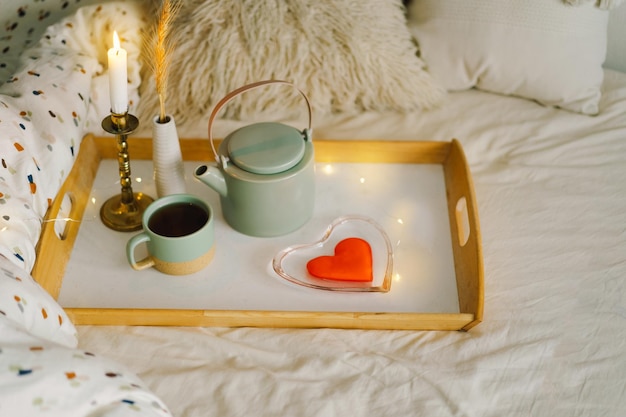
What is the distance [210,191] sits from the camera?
102cm

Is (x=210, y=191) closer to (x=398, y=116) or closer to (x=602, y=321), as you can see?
(x=398, y=116)

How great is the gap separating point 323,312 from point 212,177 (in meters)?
Result: 0.24

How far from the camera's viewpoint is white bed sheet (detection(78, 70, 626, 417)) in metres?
0.76

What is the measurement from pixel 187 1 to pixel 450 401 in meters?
0.78

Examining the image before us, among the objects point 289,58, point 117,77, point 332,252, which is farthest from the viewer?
point 289,58

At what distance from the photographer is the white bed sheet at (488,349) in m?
0.76

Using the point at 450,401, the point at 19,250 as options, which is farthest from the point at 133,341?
the point at 450,401

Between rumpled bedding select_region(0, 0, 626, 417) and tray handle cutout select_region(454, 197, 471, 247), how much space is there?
3 cm

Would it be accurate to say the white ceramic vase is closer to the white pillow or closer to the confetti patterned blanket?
the confetti patterned blanket

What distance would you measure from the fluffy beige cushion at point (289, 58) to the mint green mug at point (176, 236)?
0.29m

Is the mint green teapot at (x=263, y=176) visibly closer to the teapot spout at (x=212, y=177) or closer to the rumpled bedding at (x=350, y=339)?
the teapot spout at (x=212, y=177)

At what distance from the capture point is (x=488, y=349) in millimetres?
820

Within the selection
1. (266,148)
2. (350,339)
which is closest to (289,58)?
(266,148)

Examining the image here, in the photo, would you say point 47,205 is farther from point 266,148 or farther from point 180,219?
point 266,148
